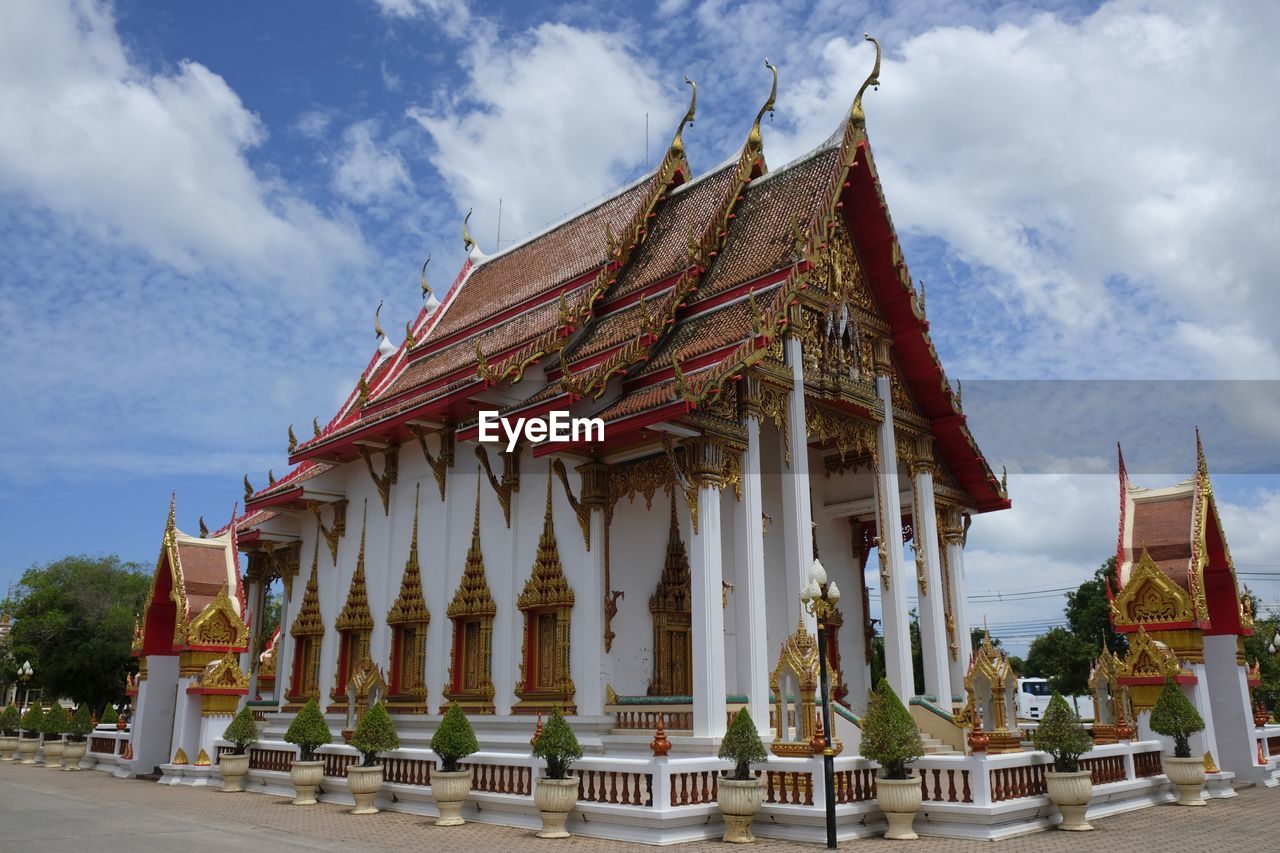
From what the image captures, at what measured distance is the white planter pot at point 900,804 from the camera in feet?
28.4

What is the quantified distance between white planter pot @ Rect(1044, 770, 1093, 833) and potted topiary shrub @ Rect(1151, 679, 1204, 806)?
2.45 metres

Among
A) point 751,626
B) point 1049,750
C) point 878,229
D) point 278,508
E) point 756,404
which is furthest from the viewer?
point 278,508

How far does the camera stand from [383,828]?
9.57 meters

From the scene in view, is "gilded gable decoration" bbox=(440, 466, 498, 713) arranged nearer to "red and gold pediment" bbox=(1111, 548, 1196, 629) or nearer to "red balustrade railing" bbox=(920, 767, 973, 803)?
"red balustrade railing" bbox=(920, 767, 973, 803)

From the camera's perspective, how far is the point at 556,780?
356 inches

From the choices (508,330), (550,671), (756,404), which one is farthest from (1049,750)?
(508,330)

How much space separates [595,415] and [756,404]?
1829mm

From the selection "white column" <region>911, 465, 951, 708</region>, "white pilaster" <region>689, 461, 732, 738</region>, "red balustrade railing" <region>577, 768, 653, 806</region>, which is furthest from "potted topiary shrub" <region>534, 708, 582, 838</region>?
"white column" <region>911, 465, 951, 708</region>

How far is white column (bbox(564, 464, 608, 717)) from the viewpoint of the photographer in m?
11.8

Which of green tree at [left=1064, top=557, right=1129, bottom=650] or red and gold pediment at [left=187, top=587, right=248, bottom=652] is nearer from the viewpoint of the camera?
red and gold pediment at [left=187, top=587, right=248, bottom=652]

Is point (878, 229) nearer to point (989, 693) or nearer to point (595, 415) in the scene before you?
point (595, 415)

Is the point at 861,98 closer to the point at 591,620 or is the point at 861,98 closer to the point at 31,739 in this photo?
the point at 591,620

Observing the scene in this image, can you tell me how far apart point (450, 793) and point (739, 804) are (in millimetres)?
2984

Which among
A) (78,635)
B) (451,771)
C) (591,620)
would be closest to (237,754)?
(451,771)
